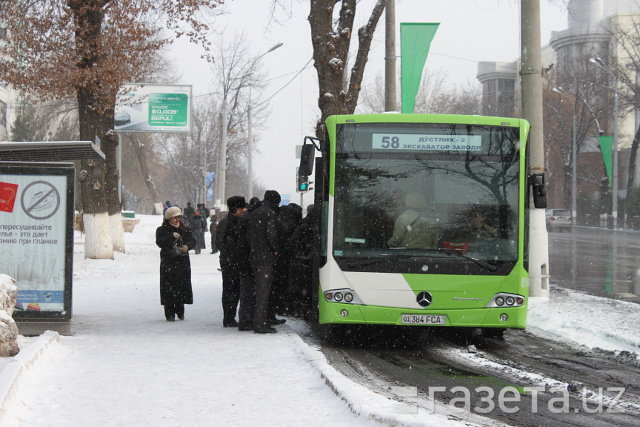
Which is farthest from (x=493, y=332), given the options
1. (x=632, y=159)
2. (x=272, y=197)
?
(x=632, y=159)

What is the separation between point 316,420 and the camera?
625cm

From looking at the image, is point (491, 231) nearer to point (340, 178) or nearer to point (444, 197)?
point (444, 197)

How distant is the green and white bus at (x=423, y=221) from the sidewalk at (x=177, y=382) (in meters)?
1.08

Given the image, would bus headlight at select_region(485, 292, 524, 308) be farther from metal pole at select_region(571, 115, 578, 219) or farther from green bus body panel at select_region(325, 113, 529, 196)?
metal pole at select_region(571, 115, 578, 219)

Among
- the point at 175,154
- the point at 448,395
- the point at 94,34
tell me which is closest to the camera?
the point at 448,395

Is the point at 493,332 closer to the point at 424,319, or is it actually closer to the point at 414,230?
the point at 424,319

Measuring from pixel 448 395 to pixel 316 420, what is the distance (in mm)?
1520

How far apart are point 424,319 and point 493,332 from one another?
150 centimetres

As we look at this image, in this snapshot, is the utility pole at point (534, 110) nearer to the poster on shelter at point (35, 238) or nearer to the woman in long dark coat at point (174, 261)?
the woman in long dark coat at point (174, 261)

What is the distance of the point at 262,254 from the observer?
36.5 feet

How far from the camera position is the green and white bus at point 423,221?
10258mm

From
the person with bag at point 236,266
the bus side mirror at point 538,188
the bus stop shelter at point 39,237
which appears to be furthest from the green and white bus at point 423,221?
the bus stop shelter at point 39,237

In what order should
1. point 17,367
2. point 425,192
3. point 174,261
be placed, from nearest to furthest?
point 17,367 < point 425,192 < point 174,261

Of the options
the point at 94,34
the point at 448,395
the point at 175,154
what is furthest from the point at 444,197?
the point at 175,154
